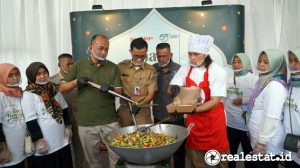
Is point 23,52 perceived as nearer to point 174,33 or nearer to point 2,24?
point 2,24

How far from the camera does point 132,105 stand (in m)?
2.59

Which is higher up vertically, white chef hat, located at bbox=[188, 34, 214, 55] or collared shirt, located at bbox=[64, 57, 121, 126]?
white chef hat, located at bbox=[188, 34, 214, 55]

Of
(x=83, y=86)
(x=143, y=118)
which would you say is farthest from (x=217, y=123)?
(x=83, y=86)

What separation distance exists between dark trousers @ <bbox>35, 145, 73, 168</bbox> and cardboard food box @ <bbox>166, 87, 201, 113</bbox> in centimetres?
118

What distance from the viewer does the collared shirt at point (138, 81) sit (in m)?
2.91

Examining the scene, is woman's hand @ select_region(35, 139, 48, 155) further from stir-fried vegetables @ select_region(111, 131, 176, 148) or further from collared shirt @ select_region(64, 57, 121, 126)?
stir-fried vegetables @ select_region(111, 131, 176, 148)

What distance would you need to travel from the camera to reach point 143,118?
2.96 metres

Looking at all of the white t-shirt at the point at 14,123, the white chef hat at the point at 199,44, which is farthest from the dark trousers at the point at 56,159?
the white chef hat at the point at 199,44

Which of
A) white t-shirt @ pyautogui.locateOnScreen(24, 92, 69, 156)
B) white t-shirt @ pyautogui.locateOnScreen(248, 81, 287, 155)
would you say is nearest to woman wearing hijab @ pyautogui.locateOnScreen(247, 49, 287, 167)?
white t-shirt @ pyautogui.locateOnScreen(248, 81, 287, 155)

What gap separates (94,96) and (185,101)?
0.89 meters

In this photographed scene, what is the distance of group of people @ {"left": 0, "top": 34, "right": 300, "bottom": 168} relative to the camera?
2.11 metres

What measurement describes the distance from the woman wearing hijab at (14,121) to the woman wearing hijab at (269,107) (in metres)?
1.80

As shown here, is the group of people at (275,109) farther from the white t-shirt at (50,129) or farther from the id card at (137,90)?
the white t-shirt at (50,129)

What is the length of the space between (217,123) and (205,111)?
0.15 metres
